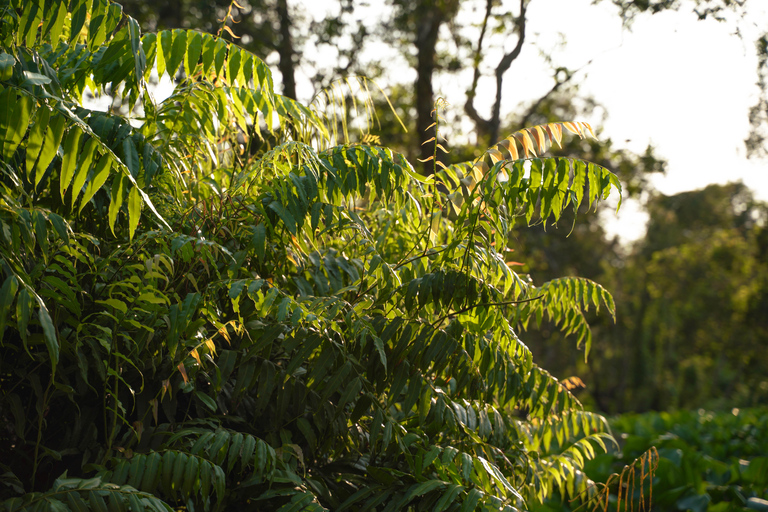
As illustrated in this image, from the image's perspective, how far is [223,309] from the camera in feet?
7.48

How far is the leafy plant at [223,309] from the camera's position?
1.68m

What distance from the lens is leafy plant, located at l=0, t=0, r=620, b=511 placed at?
168 centimetres

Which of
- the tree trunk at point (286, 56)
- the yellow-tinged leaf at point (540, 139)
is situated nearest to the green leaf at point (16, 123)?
→ the yellow-tinged leaf at point (540, 139)

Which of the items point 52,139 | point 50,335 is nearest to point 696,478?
point 50,335

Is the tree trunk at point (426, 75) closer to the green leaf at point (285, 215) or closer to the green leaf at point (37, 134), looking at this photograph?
the green leaf at point (285, 215)

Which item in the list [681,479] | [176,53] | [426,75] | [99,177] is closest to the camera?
[99,177]

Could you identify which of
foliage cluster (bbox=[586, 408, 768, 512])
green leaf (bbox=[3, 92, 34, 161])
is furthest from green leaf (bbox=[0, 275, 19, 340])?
foliage cluster (bbox=[586, 408, 768, 512])

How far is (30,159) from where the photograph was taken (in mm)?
1481

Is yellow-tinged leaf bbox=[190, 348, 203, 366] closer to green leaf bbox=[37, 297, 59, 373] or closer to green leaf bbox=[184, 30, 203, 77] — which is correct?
green leaf bbox=[37, 297, 59, 373]

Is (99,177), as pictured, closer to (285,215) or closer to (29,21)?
(285,215)

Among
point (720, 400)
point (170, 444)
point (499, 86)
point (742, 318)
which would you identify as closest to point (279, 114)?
point (170, 444)

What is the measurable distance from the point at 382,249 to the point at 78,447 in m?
1.40

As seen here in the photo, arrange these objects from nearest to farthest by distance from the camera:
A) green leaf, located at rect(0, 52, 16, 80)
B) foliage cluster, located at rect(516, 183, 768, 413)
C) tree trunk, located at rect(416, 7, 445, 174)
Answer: green leaf, located at rect(0, 52, 16, 80) → tree trunk, located at rect(416, 7, 445, 174) → foliage cluster, located at rect(516, 183, 768, 413)

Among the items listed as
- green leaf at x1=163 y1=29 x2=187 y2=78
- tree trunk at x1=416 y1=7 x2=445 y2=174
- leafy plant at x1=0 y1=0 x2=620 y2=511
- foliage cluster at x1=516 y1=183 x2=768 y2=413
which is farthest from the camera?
foliage cluster at x1=516 y1=183 x2=768 y2=413
